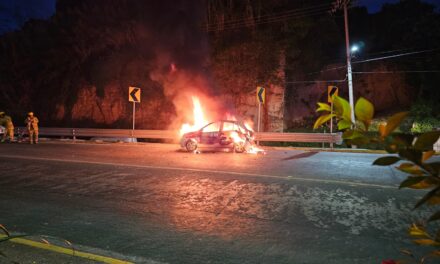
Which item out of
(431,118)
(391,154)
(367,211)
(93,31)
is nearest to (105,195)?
(367,211)

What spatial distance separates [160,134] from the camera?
63.7 ft

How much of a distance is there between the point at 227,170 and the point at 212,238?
16.7 ft

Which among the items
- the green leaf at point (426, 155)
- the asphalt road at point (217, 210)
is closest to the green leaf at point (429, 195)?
the green leaf at point (426, 155)

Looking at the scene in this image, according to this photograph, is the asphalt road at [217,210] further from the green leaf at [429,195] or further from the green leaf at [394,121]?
the green leaf at [394,121]

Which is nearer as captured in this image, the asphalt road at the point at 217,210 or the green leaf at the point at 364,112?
the green leaf at the point at 364,112

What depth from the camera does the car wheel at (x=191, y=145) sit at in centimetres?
1471

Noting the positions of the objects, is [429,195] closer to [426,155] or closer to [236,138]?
[426,155]

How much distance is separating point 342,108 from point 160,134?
18.7m

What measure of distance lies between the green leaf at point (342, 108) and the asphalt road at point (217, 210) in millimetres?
2988

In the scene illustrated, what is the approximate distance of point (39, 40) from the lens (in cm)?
3020

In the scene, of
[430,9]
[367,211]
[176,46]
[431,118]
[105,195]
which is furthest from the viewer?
[430,9]

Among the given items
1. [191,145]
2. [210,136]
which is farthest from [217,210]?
[191,145]

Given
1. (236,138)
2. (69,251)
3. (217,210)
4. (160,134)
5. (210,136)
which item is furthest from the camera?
(160,134)

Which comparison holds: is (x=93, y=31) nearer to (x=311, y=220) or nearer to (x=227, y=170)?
(x=227, y=170)
